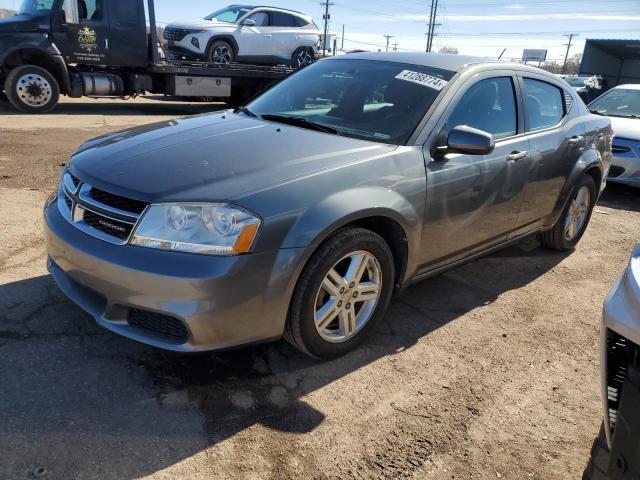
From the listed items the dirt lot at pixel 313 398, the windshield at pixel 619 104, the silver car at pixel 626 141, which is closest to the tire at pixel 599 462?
the dirt lot at pixel 313 398

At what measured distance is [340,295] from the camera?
9.30ft

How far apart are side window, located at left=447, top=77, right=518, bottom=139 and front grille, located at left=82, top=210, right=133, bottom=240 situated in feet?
6.49

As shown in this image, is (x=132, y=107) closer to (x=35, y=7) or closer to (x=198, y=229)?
(x=35, y=7)

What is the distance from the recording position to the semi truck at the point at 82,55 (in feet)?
35.5

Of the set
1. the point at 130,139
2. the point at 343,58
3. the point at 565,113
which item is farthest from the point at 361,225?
the point at 565,113

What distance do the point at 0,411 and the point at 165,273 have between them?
0.96m

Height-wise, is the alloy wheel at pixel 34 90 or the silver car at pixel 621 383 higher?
the silver car at pixel 621 383

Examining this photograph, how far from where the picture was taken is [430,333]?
339cm

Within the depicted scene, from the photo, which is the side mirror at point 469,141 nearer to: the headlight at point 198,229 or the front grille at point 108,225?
the headlight at point 198,229

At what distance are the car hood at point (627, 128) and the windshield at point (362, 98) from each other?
5116mm

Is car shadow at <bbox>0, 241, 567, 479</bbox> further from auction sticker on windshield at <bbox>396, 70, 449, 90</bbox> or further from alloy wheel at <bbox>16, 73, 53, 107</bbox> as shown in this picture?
alloy wheel at <bbox>16, 73, 53, 107</bbox>

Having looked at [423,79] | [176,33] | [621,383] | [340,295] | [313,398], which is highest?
[176,33]

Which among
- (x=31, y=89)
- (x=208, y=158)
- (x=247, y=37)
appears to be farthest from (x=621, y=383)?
(x=247, y=37)

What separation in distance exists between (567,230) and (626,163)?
3278 millimetres
